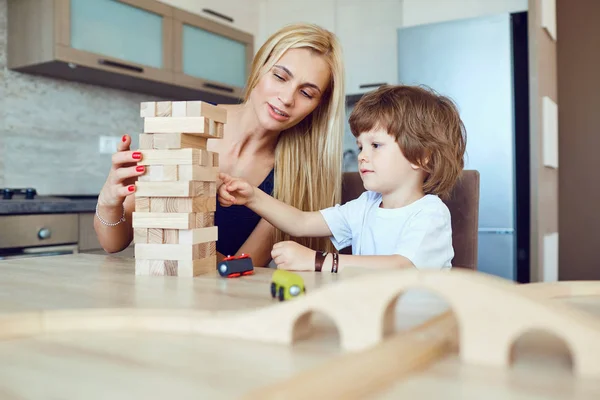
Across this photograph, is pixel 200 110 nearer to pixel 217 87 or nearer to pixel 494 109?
pixel 494 109

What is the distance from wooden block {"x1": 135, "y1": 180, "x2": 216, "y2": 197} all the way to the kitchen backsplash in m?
2.06

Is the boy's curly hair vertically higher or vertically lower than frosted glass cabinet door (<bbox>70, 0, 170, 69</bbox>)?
lower

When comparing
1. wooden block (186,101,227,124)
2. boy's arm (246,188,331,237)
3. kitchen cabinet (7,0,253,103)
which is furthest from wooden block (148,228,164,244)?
kitchen cabinet (7,0,253,103)

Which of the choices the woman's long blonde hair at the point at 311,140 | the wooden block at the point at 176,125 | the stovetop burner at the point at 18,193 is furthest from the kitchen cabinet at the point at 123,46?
the wooden block at the point at 176,125

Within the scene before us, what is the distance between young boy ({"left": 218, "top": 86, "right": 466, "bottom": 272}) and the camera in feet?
3.91

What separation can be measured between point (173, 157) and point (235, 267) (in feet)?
0.70

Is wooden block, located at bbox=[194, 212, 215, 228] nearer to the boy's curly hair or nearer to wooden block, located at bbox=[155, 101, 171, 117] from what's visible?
wooden block, located at bbox=[155, 101, 171, 117]

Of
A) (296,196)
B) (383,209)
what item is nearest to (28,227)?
(296,196)

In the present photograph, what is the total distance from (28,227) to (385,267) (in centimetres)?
166

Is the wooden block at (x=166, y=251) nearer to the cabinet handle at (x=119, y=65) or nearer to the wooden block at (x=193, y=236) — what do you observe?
the wooden block at (x=193, y=236)

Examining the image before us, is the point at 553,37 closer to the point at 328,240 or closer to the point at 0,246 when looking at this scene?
the point at 328,240

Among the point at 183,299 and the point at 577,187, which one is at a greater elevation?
the point at 577,187

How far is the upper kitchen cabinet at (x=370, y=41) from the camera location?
3504mm

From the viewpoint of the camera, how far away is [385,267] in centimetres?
103
